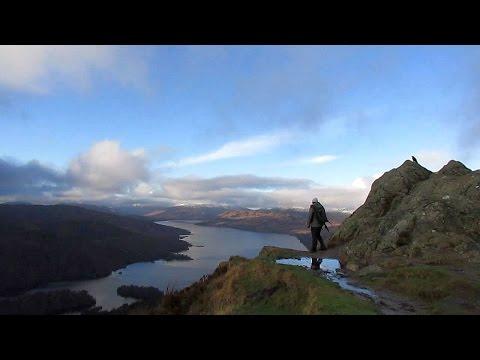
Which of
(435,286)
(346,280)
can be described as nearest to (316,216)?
(346,280)

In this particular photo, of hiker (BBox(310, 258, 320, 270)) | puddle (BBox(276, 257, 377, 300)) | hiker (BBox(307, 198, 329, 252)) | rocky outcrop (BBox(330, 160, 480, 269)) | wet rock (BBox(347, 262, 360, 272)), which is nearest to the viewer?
puddle (BBox(276, 257, 377, 300))

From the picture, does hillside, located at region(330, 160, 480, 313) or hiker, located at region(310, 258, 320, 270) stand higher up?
hillside, located at region(330, 160, 480, 313)

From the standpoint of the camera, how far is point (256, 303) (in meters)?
13.9

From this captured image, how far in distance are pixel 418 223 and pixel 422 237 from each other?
146 centimetres

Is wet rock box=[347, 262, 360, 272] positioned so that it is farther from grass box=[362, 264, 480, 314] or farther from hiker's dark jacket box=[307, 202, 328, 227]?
hiker's dark jacket box=[307, 202, 328, 227]

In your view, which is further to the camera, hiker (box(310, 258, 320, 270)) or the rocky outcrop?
the rocky outcrop

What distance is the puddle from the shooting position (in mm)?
15449

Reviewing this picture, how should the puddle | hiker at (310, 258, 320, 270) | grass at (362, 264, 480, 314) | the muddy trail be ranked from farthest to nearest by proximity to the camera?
1. hiker at (310, 258, 320, 270)
2. the puddle
3. grass at (362, 264, 480, 314)
4. the muddy trail

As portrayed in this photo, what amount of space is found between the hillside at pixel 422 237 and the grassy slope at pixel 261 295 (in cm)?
389

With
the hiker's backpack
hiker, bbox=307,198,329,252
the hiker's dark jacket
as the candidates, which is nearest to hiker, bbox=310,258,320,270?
hiker, bbox=307,198,329,252

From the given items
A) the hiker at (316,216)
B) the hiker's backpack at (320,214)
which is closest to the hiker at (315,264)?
the hiker at (316,216)

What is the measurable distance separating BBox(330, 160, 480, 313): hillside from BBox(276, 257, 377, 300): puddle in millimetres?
922

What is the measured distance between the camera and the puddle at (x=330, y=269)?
608 inches
